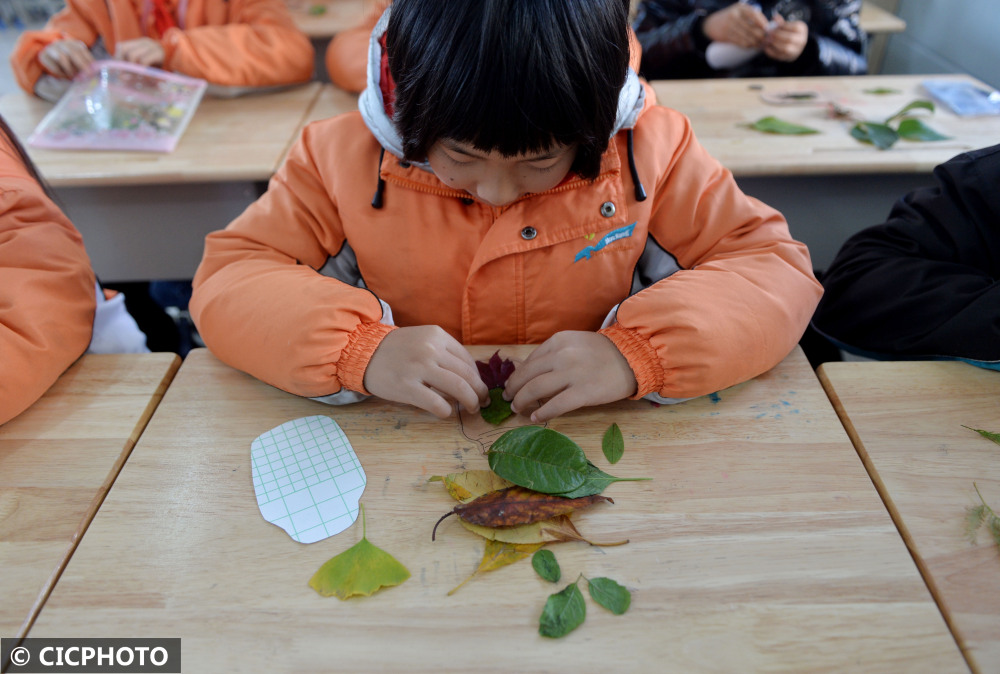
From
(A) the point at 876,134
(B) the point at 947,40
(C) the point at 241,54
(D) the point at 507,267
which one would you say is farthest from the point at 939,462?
(B) the point at 947,40

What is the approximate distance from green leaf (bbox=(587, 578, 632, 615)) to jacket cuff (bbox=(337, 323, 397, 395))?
13.3 inches

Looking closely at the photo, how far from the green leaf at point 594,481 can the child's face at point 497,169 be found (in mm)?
336

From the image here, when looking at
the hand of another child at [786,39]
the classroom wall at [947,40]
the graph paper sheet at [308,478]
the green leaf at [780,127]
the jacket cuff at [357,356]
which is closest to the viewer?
the graph paper sheet at [308,478]

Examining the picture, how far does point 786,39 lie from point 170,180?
175cm

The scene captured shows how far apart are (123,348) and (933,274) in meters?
1.30

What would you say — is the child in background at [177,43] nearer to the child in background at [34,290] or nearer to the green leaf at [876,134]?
the child in background at [34,290]

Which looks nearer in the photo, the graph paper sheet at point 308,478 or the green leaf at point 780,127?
the graph paper sheet at point 308,478

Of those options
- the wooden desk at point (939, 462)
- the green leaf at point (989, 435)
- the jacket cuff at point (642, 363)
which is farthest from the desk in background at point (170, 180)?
the green leaf at point (989, 435)

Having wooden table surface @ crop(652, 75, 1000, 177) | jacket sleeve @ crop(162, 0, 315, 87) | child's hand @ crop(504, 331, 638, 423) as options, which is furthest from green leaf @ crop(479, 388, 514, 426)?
jacket sleeve @ crop(162, 0, 315, 87)

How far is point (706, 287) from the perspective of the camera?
0.75m

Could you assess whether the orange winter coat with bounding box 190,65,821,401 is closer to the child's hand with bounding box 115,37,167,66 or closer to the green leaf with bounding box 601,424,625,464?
the green leaf with bounding box 601,424,625,464

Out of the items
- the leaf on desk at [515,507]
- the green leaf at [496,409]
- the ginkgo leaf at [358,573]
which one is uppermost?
the leaf on desk at [515,507]

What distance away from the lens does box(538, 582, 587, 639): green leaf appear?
0.52m

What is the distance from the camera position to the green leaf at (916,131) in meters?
1.45
